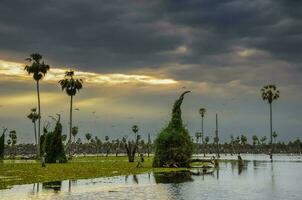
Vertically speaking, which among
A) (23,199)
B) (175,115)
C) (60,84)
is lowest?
(23,199)

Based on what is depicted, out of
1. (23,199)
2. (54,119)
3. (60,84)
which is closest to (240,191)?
(23,199)

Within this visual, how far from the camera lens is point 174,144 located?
92.4m

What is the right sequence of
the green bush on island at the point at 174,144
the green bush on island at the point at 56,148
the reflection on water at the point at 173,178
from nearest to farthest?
the reflection on water at the point at 173,178, the green bush on island at the point at 174,144, the green bush on island at the point at 56,148

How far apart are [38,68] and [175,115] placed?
43906 millimetres

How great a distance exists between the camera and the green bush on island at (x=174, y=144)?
9238 cm

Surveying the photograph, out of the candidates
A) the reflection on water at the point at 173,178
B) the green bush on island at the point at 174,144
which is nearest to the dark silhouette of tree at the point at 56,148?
the green bush on island at the point at 174,144

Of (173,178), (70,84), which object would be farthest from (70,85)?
(173,178)

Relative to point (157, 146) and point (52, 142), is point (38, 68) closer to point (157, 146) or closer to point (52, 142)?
point (52, 142)

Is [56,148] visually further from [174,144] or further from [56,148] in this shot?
[174,144]

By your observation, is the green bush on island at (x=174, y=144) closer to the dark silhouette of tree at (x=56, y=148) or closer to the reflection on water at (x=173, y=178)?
the dark silhouette of tree at (x=56, y=148)

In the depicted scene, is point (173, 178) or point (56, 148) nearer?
point (173, 178)

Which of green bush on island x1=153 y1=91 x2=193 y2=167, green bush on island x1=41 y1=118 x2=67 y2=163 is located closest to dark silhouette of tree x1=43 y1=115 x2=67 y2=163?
green bush on island x1=41 y1=118 x2=67 y2=163

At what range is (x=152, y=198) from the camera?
128 feet

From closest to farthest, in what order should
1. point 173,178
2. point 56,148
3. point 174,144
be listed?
point 173,178 → point 174,144 → point 56,148
